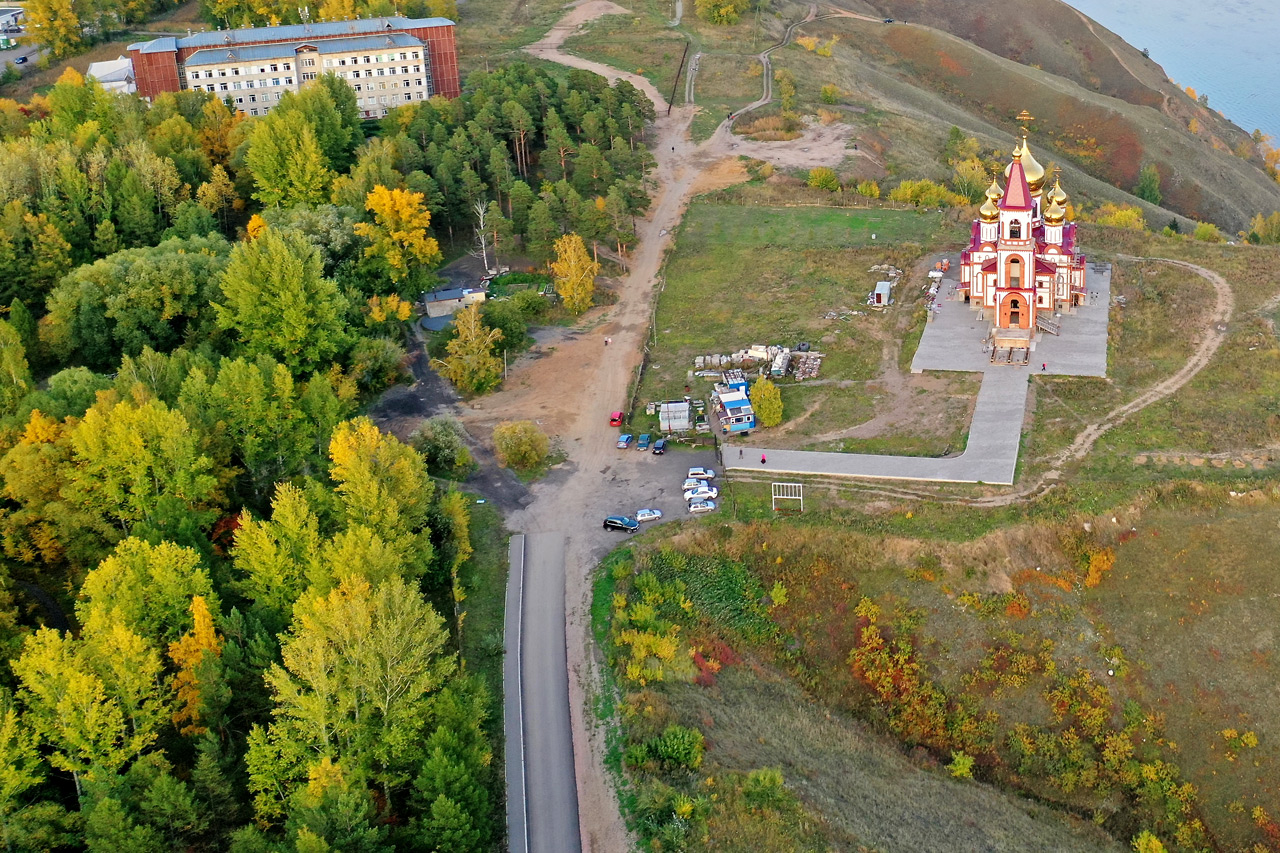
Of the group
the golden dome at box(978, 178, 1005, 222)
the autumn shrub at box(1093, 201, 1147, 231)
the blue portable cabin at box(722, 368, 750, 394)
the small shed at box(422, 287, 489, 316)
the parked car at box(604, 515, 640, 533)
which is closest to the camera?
the parked car at box(604, 515, 640, 533)

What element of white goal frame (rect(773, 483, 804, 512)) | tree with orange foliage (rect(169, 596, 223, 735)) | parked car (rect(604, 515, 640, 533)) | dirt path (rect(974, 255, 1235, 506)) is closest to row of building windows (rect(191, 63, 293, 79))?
parked car (rect(604, 515, 640, 533))

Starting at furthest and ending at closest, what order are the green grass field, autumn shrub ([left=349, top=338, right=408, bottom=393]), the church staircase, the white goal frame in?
the church staircase
autumn shrub ([left=349, top=338, right=408, bottom=393])
the green grass field
the white goal frame

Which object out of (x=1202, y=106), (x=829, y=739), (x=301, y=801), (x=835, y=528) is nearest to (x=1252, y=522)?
(x=835, y=528)

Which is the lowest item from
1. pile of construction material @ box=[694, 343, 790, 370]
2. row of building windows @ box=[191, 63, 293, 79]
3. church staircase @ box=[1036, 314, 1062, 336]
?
pile of construction material @ box=[694, 343, 790, 370]

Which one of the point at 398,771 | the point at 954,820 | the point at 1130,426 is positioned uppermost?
the point at 1130,426

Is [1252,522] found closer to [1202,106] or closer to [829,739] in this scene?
[829,739]

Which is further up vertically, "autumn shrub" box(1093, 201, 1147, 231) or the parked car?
"autumn shrub" box(1093, 201, 1147, 231)

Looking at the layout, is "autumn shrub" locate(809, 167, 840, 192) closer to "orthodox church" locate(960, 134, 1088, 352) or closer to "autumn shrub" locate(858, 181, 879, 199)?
"autumn shrub" locate(858, 181, 879, 199)
